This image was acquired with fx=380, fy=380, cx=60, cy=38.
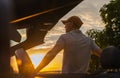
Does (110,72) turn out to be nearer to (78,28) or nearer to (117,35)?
(78,28)

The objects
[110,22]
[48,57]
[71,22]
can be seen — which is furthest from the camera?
[110,22]

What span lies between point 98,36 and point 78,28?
47.8 m

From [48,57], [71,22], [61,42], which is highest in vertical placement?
[71,22]

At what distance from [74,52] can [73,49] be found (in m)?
0.03

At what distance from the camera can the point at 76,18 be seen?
4.26m

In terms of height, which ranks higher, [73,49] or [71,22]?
[71,22]

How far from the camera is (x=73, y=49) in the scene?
4.01 meters

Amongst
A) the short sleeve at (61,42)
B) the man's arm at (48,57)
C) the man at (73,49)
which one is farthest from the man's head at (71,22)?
the man's arm at (48,57)

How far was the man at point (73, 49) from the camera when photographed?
3902 mm

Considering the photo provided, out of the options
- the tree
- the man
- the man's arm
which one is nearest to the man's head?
the man

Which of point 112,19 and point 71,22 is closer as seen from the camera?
point 71,22

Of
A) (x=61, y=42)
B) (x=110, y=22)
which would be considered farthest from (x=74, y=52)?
(x=110, y=22)

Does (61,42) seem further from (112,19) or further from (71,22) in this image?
(112,19)

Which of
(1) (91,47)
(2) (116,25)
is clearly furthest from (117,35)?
(1) (91,47)
